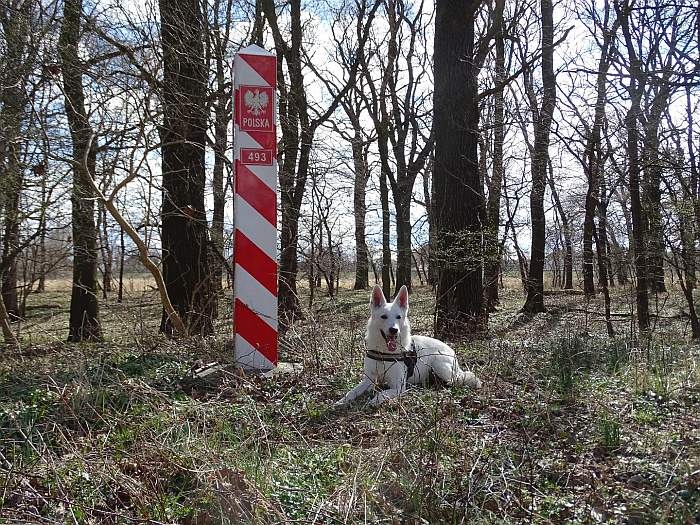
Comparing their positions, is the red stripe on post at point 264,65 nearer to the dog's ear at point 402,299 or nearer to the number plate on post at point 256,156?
the number plate on post at point 256,156

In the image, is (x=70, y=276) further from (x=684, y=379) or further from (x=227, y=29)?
(x=684, y=379)

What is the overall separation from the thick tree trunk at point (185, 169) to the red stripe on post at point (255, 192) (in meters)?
3.15

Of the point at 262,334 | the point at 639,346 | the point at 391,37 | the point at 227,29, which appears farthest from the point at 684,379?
the point at 391,37

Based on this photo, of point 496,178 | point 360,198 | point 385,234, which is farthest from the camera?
point 385,234

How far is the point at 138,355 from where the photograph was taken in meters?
6.43

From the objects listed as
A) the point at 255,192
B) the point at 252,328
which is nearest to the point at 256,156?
the point at 255,192

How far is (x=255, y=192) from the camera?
589cm

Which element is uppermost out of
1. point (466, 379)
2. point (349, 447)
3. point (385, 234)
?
point (385, 234)

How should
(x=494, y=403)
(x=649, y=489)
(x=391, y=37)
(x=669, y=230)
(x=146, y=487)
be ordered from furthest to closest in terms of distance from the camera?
(x=391, y=37) < (x=669, y=230) < (x=494, y=403) < (x=146, y=487) < (x=649, y=489)

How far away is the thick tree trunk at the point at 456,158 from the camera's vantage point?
9344mm

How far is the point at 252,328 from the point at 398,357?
1556mm

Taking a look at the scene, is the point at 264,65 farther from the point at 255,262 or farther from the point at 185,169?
the point at 185,169

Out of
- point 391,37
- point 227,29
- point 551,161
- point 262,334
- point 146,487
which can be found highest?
point 391,37

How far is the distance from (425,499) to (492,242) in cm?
736
